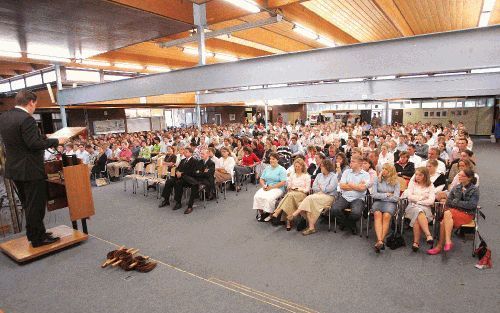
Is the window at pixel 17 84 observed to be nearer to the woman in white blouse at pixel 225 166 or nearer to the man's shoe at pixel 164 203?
the man's shoe at pixel 164 203

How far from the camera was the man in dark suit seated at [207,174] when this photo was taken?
7.04 meters

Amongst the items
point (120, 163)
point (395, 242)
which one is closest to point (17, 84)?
point (120, 163)

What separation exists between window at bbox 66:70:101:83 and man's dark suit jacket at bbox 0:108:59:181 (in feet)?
37.2

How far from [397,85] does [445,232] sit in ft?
26.6

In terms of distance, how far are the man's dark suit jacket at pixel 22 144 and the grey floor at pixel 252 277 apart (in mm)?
1495

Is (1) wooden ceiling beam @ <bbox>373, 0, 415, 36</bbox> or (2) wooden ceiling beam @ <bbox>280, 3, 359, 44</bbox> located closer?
(1) wooden ceiling beam @ <bbox>373, 0, 415, 36</bbox>

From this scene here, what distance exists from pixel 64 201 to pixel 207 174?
121 inches

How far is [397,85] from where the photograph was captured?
35.4 ft

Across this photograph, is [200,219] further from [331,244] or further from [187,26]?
[187,26]

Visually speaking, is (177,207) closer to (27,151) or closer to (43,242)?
(43,242)

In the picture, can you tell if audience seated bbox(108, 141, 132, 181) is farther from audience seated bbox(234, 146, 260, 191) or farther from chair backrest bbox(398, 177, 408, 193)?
chair backrest bbox(398, 177, 408, 193)

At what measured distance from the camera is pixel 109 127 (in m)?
18.3

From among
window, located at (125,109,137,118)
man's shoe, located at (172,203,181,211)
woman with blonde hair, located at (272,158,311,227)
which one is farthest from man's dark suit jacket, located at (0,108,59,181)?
window, located at (125,109,137,118)

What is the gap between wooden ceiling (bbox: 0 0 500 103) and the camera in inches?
194
